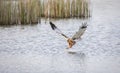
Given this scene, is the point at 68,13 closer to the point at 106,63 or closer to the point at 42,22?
the point at 42,22

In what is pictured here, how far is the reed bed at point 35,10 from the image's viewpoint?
49.8 ft

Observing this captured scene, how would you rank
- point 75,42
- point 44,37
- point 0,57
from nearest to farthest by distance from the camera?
point 0,57, point 75,42, point 44,37

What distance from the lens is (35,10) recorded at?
15727mm

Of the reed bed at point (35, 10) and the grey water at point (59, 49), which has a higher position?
the reed bed at point (35, 10)

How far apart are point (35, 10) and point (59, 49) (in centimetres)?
423

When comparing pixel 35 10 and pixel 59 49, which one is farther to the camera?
pixel 35 10

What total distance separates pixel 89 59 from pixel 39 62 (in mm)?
1007

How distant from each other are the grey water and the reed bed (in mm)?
354

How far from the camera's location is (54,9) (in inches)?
661

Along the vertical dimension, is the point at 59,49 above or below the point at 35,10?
below

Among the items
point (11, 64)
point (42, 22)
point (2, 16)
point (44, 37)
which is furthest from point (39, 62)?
point (42, 22)

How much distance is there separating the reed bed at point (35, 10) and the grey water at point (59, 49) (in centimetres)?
35

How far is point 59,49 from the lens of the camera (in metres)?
11.7

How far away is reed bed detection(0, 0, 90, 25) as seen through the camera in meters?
15.2
